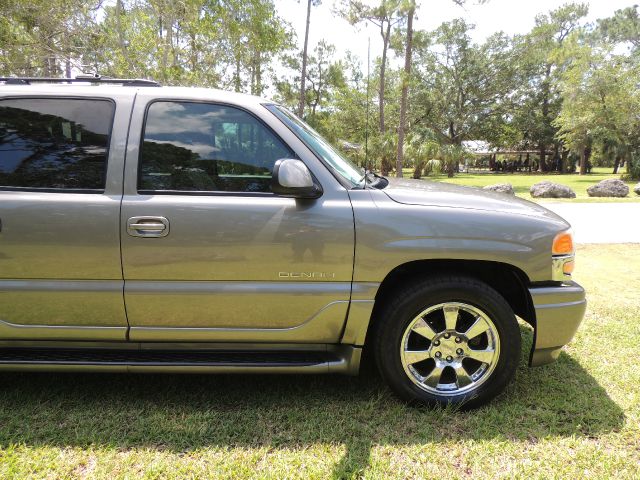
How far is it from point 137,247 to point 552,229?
2.42 metres

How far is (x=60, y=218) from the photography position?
7.86 ft

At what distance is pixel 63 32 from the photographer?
43.3 ft

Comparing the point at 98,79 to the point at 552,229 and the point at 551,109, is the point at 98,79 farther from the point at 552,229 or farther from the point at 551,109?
the point at 551,109

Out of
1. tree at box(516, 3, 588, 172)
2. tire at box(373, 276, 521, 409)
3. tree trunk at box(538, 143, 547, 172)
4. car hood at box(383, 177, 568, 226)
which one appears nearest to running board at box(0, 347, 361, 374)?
tire at box(373, 276, 521, 409)

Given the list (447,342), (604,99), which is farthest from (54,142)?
(604,99)

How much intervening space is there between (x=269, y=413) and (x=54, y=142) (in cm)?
208

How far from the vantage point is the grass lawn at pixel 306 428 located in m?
2.23

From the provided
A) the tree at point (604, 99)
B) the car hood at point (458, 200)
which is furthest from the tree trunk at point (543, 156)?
the car hood at point (458, 200)

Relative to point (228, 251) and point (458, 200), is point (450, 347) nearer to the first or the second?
point (458, 200)

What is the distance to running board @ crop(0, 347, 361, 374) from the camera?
A: 252 cm

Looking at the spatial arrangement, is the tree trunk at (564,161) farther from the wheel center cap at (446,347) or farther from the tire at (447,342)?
the wheel center cap at (446,347)

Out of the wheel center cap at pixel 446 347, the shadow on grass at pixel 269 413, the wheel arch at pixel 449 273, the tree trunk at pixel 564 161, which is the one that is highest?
the tree trunk at pixel 564 161

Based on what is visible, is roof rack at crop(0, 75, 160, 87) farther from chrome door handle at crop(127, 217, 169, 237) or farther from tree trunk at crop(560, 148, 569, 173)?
tree trunk at crop(560, 148, 569, 173)

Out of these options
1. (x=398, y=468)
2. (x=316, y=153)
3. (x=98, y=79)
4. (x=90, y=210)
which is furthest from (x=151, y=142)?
(x=398, y=468)
